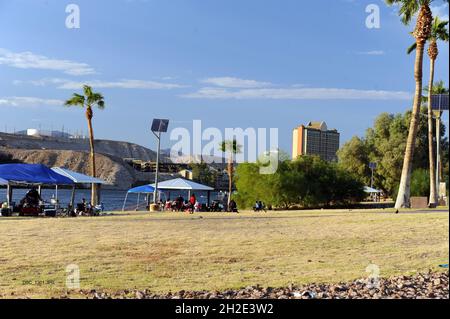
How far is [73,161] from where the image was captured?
7574 inches

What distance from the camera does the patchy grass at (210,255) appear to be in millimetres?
9477

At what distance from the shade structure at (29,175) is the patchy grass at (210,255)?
947 cm

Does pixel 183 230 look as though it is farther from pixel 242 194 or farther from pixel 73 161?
pixel 73 161

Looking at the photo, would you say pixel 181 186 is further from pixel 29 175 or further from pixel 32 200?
pixel 29 175

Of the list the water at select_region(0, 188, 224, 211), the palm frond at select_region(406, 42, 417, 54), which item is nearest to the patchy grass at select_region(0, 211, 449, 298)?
the palm frond at select_region(406, 42, 417, 54)

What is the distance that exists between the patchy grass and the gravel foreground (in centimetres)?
51

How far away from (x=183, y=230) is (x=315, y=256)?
6271mm

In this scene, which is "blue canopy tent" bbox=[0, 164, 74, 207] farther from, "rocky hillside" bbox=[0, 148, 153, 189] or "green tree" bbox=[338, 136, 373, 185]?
"rocky hillside" bbox=[0, 148, 153, 189]

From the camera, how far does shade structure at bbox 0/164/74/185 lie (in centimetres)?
2700

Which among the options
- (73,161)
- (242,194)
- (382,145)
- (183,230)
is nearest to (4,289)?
(183,230)

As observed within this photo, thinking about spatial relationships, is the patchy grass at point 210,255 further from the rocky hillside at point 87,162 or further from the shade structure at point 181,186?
the rocky hillside at point 87,162

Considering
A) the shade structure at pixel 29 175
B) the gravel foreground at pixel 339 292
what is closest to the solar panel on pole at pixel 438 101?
the shade structure at pixel 29 175
